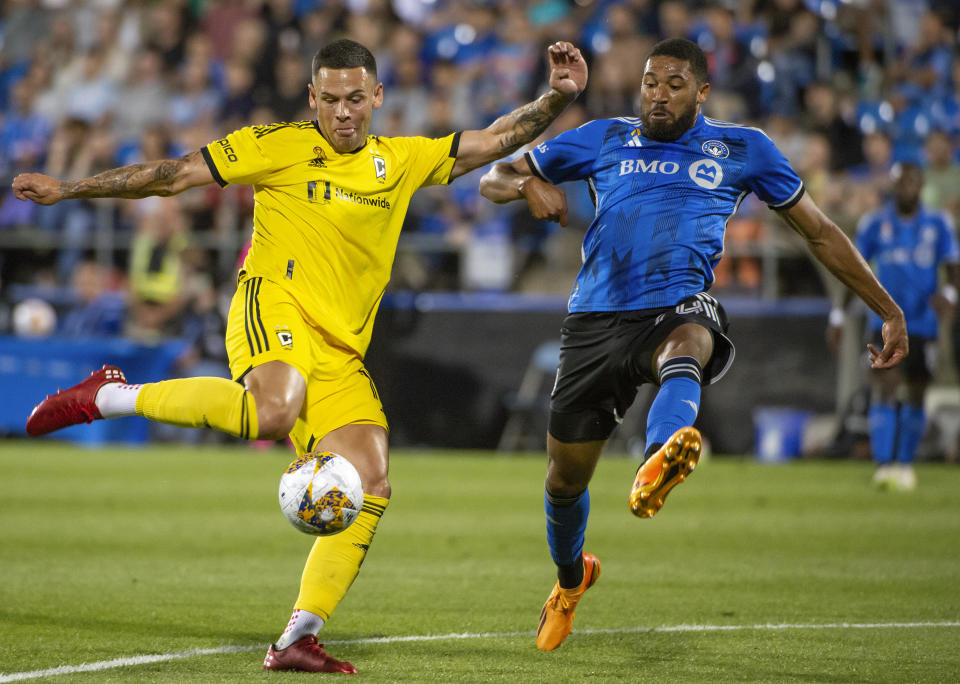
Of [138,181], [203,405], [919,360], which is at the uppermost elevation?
[138,181]

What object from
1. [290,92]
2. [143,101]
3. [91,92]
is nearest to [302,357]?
[290,92]

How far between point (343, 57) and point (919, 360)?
8709 mm

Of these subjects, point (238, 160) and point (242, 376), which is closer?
point (242, 376)

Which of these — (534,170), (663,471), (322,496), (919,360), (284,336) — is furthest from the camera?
(919,360)

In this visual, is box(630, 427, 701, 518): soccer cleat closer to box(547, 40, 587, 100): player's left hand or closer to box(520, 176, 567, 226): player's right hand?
box(520, 176, 567, 226): player's right hand

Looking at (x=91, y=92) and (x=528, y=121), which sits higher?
(x=91, y=92)

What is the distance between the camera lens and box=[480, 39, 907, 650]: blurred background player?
5.78 metres

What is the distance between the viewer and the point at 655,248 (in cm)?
586

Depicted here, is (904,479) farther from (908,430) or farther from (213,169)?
(213,169)

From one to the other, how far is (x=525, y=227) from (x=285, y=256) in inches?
435

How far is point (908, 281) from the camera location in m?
13.0

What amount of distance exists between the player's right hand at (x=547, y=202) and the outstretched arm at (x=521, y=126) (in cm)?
32

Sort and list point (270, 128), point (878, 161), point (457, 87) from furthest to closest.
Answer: point (457, 87) < point (878, 161) < point (270, 128)

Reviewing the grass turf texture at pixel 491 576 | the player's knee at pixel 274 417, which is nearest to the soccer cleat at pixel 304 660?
the grass turf texture at pixel 491 576
